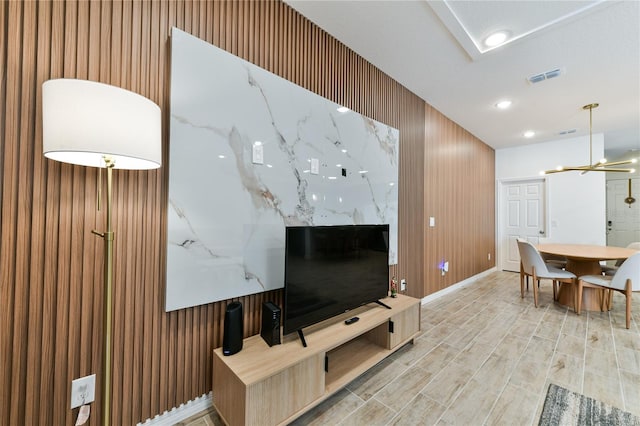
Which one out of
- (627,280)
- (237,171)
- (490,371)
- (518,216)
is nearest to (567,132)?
(518,216)

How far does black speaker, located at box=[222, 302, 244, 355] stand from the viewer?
145 cm

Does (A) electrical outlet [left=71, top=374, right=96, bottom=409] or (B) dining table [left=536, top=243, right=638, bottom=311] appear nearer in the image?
(A) electrical outlet [left=71, top=374, right=96, bottom=409]

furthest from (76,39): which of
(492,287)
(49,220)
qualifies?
(492,287)

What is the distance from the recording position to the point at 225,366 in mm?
1378

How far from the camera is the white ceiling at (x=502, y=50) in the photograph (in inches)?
74.7

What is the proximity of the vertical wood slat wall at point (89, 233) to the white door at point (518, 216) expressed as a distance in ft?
19.0

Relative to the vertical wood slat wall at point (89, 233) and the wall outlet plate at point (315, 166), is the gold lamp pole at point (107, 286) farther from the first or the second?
the wall outlet plate at point (315, 166)

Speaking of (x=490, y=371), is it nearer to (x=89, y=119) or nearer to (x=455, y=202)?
(x=455, y=202)

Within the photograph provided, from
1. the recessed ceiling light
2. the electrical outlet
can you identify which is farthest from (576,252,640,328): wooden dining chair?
the electrical outlet

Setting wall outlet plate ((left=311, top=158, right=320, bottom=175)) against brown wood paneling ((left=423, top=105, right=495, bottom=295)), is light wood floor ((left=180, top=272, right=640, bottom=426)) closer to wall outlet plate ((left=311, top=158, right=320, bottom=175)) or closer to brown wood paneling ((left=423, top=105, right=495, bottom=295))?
brown wood paneling ((left=423, top=105, right=495, bottom=295))

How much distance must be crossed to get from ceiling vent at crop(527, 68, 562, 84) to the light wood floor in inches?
109

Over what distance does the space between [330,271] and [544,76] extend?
319 centimetres

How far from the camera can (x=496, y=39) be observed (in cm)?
219

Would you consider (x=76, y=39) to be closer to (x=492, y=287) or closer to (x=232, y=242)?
(x=232, y=242)
